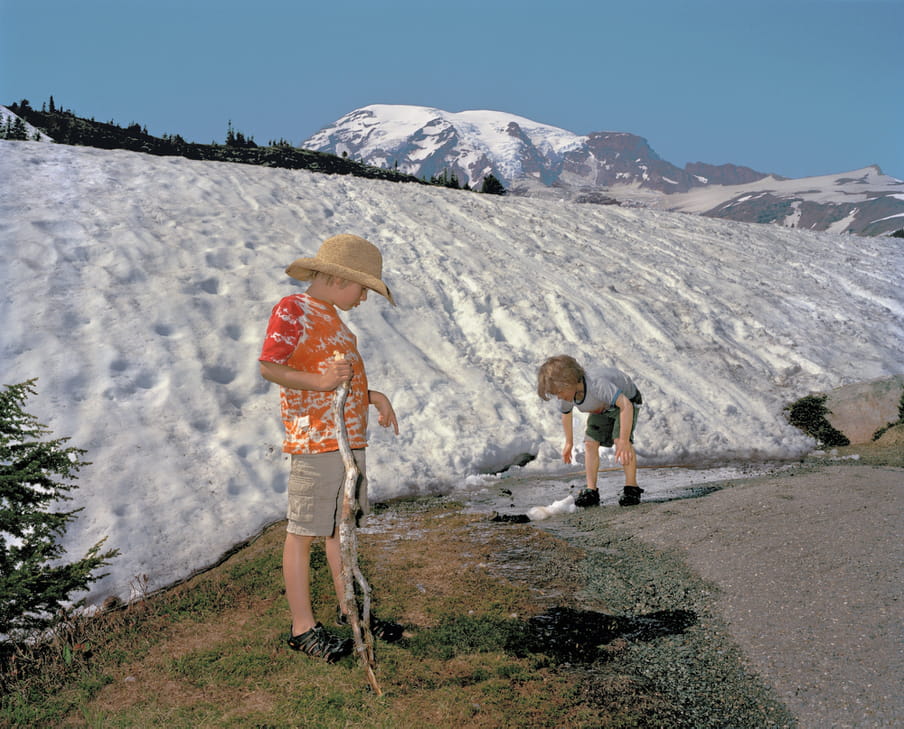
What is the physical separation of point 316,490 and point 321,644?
34.9 inches

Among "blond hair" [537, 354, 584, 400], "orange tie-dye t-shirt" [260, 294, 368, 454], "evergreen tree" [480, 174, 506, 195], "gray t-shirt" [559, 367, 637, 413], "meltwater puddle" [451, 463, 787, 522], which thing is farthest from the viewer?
"evergreen tree" [480, 174, 506, 195]

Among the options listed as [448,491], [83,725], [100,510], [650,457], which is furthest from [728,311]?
[83,725]

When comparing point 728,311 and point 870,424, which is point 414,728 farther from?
point 728,311

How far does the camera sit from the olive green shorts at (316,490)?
3.51 metres

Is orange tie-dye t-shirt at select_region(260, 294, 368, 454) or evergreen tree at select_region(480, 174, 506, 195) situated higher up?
evergreen tree at select_region(480, 174, 506, 195)

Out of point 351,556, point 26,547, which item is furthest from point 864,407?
point 26,547

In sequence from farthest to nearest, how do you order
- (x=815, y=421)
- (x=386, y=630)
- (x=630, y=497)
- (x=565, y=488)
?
(x=815, y=421), (x=565, y=488), (x=630, y=497), (x=386, y=630)

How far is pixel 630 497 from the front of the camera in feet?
22.7

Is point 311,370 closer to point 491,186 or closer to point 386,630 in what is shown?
point 386,630

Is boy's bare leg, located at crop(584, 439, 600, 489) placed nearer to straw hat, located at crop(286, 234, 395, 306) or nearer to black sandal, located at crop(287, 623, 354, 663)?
black sandal, located at crop(287, 623, 354, 663)

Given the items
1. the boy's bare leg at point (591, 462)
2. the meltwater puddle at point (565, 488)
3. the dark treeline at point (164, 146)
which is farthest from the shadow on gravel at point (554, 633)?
the dark treeline at point (164, 146)

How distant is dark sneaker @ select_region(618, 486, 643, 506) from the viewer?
22.7 ft

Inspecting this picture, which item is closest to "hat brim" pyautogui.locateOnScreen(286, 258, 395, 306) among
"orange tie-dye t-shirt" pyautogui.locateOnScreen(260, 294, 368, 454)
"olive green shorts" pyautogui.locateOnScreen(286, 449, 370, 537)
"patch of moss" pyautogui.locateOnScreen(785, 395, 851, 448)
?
"orange tie-dye t-shirt" pyautogui.locateOnScreen(260, 294, 368, 454)

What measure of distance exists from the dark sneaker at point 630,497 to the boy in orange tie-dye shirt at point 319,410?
13.6 feet
